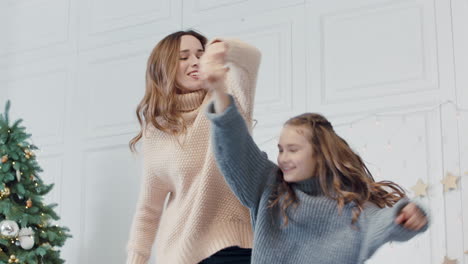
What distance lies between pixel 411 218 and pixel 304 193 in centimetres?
28

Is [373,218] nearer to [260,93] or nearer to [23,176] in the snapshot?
[260,93]

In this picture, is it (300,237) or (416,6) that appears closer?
(300,237)

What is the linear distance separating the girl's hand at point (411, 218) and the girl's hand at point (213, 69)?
1.55 feet

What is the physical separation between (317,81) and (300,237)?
1668 millimetres

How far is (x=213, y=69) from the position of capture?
5.22ft

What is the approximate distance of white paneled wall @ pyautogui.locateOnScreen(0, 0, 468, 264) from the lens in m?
2.80

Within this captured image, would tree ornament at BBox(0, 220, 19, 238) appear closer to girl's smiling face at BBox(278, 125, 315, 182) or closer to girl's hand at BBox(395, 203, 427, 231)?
girl's smiling face at BBox(278, 125, 315, 182)

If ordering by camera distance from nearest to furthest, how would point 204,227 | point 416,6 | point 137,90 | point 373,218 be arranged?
1. point 373,218
2. point 204,227
3. point 416,6
4. point 137,90

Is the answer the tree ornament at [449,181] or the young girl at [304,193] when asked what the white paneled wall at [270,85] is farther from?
the young girl at [304,193]

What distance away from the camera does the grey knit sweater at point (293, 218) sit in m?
1.61

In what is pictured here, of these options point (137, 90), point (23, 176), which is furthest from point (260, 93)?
point (23, 176)

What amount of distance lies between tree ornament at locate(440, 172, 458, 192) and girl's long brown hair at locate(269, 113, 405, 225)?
958mm

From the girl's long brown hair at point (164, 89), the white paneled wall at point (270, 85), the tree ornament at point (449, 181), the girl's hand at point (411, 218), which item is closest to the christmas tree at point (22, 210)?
the white paneled wall at point (270, 85)

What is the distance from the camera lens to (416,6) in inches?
122
